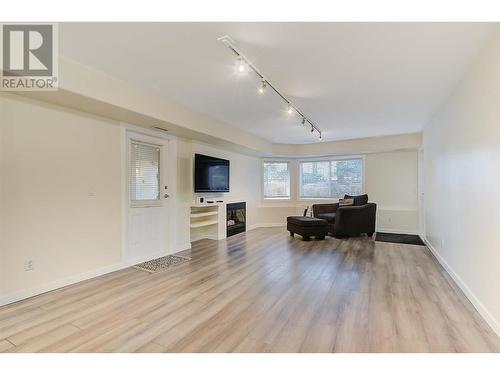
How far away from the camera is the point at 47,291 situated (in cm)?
272

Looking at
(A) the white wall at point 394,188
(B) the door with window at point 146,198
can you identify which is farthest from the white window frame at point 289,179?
(B) the door with window at point 146,198

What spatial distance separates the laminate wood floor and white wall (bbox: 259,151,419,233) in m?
2.67

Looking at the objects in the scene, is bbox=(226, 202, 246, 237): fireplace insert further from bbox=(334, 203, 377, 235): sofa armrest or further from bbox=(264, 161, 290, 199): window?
bbox=(334, 203, 377, 235): sofa armrest

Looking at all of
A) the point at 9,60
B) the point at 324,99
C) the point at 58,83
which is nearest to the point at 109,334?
the point at 58,83

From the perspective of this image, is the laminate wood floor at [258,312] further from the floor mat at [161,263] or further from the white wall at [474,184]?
the white wall at [474,184]

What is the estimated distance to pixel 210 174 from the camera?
5164mm

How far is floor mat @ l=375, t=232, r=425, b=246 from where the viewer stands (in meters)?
5.05

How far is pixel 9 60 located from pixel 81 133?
3.25ft

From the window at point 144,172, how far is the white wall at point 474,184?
4.17m

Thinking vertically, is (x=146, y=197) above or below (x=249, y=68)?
below

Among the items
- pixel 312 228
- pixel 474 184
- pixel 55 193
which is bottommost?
pixel 312 228

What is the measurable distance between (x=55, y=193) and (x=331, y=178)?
251 inches

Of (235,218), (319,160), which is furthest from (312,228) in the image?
(319,160)

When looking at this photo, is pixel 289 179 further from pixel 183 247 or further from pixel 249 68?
pixel 249 68
